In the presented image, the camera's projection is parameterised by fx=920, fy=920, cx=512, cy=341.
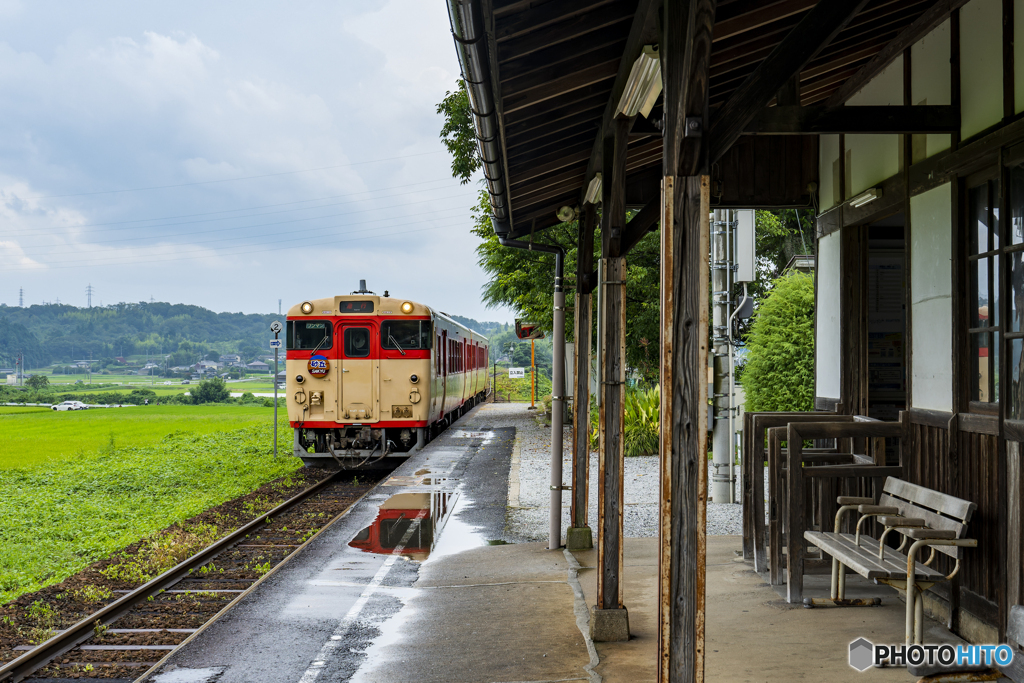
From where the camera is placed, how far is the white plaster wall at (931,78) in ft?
18.2

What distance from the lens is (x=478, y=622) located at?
20.0 ft

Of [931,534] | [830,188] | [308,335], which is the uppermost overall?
[830,188]

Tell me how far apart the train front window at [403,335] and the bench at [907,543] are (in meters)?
9.89

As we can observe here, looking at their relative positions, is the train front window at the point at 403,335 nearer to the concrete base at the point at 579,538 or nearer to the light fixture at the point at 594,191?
the concrete base at the point at 579,538

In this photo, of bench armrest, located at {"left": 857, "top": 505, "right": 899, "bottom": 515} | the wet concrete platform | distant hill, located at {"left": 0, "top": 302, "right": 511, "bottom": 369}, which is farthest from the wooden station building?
distant hill, located at {"left": 0, "top": 302, "right": 511, "bottom": 369}

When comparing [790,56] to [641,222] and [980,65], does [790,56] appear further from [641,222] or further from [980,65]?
[980,65]

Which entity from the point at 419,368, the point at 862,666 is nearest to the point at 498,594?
the point at 862,666

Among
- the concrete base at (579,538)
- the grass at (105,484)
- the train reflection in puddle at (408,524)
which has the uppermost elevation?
the concrete base at (579,538)

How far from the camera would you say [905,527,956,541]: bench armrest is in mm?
4863

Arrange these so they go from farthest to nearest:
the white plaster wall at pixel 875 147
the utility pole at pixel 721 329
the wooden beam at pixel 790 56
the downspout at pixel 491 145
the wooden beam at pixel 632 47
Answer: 1. the utility pole at pixel 721 329
2. the white plaster wall at pixel 875 147
3. the wooden beam at pixel 632 47
4. the downspout at pixel 491 145
5. the wooden beam at pixel 790 56

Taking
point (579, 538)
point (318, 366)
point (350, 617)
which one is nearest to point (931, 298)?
point (579, 538)

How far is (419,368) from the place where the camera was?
15.3 meters

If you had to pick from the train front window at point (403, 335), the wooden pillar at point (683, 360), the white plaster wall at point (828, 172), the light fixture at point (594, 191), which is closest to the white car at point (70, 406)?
the train front window at point (403, 335)

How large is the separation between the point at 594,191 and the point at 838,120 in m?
2.78
